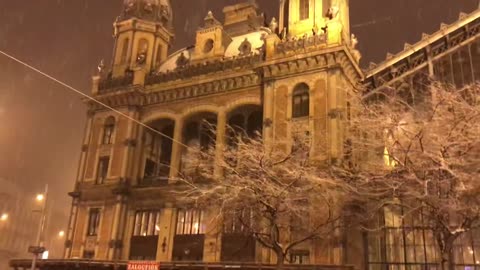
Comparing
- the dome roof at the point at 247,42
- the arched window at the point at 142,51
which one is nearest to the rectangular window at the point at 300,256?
the dome roof at the point at 247,42

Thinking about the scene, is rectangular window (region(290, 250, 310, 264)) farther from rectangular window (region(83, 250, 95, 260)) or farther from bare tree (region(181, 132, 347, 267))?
rectangular window (region(83, 250, 95, 260))

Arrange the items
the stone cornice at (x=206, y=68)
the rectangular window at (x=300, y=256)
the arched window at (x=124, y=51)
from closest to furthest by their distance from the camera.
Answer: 1. the rectangular window at (x=300, y=256)
2. the stone cornice at (x=206, y=68)
3. the arched window at (x=124, y=51)

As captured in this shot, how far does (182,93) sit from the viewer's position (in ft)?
130

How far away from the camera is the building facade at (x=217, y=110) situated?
31906 millimetres

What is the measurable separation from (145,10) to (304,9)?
16.3 metres

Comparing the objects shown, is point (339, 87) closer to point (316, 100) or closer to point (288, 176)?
point (316, 100)

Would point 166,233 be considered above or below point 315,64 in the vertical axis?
below

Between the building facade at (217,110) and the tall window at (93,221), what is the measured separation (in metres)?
0.08

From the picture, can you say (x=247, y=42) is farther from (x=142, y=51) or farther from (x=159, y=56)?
(x=142, y=51)

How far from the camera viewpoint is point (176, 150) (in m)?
38.3

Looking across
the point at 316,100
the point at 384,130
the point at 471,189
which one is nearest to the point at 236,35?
the point at 316,100

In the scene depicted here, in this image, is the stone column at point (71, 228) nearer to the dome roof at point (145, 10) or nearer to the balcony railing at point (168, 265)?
the balcony railing at point (168, 265)

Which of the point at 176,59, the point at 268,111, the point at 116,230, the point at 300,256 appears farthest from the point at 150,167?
the point at 300,256

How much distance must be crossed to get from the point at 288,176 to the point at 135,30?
2568 cm
